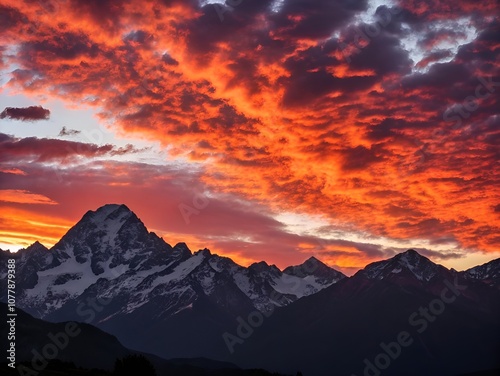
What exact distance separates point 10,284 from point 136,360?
41213 mm

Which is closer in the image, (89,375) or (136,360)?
(89,375)

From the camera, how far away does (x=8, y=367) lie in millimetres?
189625

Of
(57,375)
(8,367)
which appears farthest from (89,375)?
(8,367)

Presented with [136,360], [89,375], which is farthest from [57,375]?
[136,360]

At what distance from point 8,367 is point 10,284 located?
26982mm

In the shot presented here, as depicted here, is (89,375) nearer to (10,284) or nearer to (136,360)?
(136,360)

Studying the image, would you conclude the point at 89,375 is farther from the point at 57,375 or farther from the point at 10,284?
the point at 10,284

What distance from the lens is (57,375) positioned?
181m

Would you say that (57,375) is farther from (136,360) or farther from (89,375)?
(136,360)

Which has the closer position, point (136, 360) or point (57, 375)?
point (57, 375)

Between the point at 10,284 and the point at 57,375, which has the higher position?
the point at 10,284

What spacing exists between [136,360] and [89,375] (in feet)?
53.7

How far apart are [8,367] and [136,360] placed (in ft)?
116

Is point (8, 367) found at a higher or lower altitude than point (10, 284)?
lower
